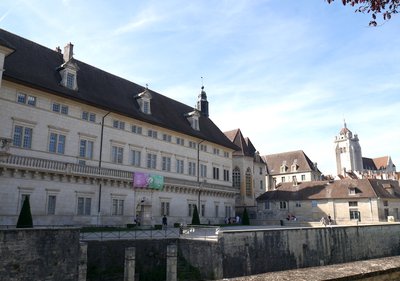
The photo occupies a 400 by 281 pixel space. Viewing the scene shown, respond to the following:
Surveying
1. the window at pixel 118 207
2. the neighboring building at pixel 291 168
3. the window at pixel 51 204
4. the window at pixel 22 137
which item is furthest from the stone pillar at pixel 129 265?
the neighboring building at pixel 291 168

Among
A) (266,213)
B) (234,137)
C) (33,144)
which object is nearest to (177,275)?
(33,144)

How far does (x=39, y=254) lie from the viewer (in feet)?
58.3

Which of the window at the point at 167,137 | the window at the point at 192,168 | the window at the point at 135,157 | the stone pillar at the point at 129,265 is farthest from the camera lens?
the window at the point at 192,168

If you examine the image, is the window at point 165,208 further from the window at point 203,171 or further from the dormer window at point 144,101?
the dormer window at point 144,101

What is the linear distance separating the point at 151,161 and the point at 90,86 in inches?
386

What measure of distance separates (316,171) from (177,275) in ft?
204

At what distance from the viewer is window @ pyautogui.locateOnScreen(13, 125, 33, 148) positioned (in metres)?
27.1

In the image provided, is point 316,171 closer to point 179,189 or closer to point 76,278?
point 179,189

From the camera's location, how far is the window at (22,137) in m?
27.1

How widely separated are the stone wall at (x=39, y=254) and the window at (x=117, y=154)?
1527 centimetres

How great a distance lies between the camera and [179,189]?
40.7 meters

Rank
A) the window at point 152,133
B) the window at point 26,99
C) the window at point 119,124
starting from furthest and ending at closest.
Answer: the window at point 152,133 → the window at point 119,124 → the window at point 26,99

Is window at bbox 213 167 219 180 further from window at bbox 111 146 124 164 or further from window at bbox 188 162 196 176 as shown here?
window at bbox 111 146 124 164

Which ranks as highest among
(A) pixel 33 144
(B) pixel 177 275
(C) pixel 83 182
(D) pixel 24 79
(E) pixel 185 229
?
(D) pixel 24 79
